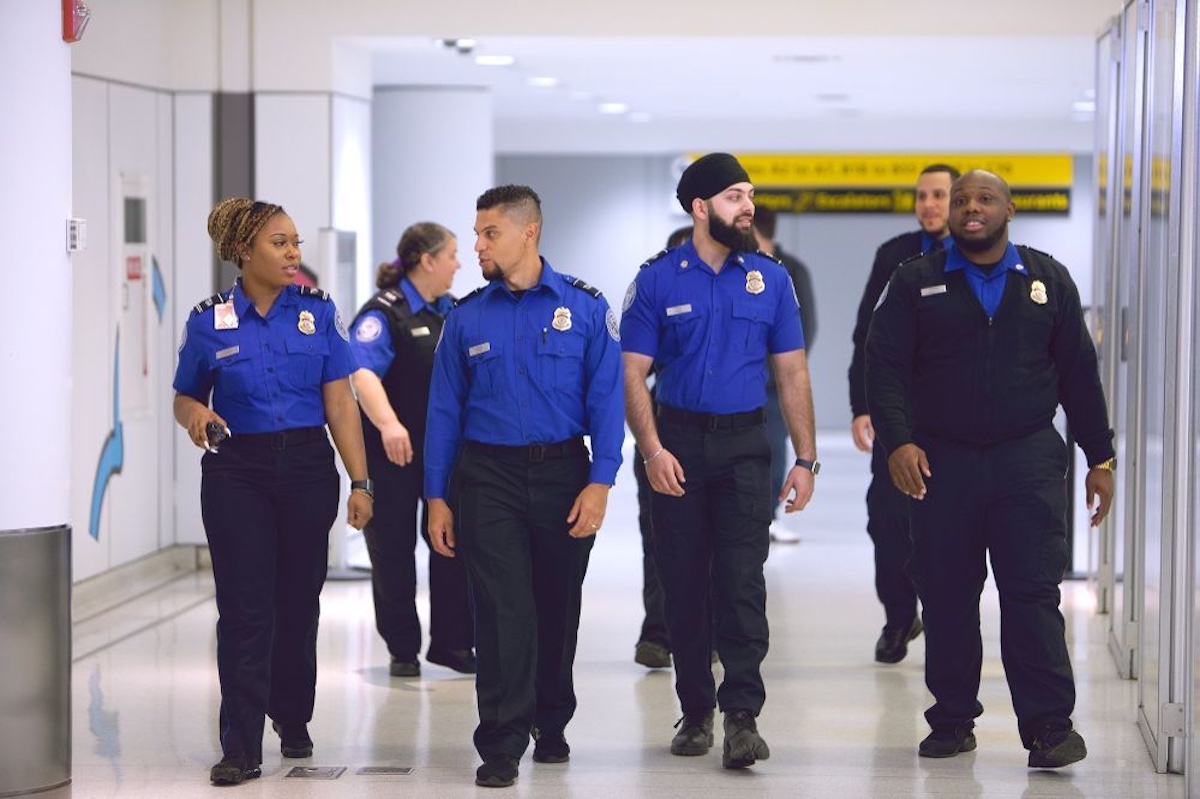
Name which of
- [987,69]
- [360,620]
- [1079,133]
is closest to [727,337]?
[360,620]

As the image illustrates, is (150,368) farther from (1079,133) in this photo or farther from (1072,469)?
(1079,133)

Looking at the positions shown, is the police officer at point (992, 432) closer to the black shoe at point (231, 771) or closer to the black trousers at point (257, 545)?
the black trousers at point (257, 545)

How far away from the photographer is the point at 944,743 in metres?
5.75

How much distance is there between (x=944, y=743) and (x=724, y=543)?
3.00 ft

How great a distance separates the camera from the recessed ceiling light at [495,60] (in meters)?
→ 11.9

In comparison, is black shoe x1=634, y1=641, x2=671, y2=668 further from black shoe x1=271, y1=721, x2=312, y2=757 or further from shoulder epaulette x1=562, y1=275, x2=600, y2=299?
shoulder epaulette x1=562, y1=275, x2=600, y2=299

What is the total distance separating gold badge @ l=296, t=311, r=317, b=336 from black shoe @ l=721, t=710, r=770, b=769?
5.30 feet

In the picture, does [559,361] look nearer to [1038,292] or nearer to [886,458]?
[1038,292]

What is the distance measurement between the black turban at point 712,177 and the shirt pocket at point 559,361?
59 centimetres

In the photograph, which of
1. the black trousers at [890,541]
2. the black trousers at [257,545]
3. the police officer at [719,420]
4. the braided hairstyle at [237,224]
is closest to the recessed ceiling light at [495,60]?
the black trousers at [890,541]

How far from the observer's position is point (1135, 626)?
7.00 meters

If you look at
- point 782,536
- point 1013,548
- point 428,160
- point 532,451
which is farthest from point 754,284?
point 428,160

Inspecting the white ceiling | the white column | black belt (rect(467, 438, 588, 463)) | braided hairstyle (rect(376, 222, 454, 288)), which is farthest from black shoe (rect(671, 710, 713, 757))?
the white column

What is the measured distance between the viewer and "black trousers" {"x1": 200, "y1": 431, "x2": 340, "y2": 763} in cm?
533
